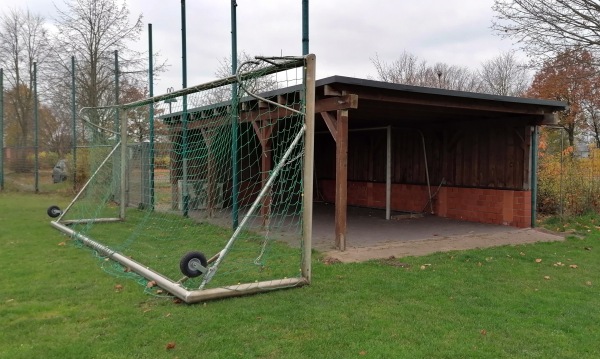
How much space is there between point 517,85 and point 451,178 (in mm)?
24892

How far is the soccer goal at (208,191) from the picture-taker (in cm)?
529

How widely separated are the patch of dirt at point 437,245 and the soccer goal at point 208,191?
2.68ft

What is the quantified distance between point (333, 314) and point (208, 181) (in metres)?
6.75

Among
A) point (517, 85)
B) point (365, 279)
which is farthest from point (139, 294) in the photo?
point (517, 85)

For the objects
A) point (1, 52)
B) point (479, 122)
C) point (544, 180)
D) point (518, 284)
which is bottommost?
point (518, 284)

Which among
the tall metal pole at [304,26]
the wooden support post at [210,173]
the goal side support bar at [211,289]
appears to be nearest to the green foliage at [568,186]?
the tall metal pole at [304,26]

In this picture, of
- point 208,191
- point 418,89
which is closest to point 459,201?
point 418,89

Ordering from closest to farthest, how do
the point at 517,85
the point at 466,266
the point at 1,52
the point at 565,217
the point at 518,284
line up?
1. the point at 518,284
2. the point at 466,266
3. the point at 565,217
4. the point at 1,52
5. the point at 517,85

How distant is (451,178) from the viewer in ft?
37.7

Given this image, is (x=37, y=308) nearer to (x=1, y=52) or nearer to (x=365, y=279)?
(x=365, y=279)

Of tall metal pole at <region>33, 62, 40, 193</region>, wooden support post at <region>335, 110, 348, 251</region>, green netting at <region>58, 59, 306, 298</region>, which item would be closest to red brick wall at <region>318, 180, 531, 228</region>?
green netting at <region>58, 59, 306, 298</region>

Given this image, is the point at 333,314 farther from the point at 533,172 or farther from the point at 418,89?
the point at 533,172

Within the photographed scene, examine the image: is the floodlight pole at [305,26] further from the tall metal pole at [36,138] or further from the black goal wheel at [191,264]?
the tall metal pole at [36,138]

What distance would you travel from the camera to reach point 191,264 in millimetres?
4770
